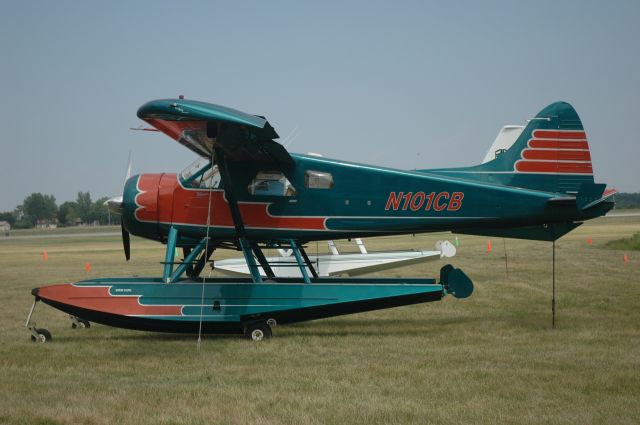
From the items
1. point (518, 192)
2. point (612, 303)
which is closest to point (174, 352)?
point (518, 192)

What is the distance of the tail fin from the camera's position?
9328 millimetres

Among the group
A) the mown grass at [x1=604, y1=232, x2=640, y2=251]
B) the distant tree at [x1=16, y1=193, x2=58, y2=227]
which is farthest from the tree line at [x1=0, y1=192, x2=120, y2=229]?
the mown grass at [x1=604, y1=232, x2=640, y2=251]

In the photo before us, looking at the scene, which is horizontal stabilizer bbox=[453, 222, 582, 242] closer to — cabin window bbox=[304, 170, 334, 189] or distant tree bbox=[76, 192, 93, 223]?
cabin window bbox=[304, 170, 334, 189]

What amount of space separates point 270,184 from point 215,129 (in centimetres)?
161

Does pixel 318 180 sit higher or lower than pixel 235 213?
higher

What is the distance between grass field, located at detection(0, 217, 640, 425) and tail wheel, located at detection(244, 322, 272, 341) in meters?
0.15

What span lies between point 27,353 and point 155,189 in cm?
291

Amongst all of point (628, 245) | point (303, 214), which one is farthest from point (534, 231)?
point (628, 245)

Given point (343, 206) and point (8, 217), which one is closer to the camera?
point (343, 206)

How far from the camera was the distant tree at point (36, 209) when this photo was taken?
16475cm

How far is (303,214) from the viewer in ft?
30.9

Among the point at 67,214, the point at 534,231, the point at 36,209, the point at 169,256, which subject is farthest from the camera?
the point at 36,209

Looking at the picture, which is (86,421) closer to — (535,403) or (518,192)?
(535,403)

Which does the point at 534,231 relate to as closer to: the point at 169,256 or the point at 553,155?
the point at 553,155
